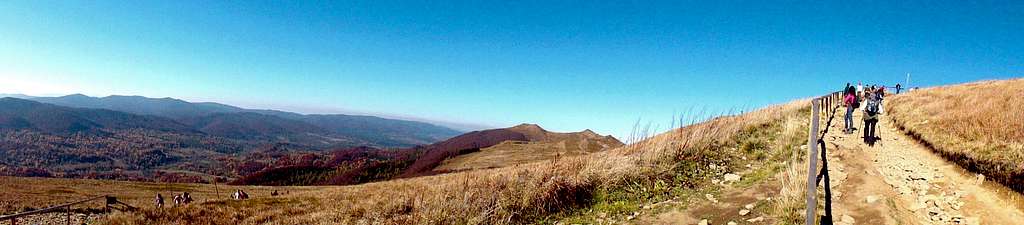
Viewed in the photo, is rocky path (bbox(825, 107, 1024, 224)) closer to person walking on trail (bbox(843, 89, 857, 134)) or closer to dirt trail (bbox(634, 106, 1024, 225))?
dirt trail (bbox(634, 106, 1024, 225))

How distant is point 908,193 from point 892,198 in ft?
3.45

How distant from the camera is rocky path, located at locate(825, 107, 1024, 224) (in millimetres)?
7359

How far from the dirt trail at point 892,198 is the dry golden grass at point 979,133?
39cm

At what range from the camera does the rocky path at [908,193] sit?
7.36 metres

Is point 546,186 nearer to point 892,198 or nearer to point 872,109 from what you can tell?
point 892,198

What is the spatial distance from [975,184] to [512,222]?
9.53 meters

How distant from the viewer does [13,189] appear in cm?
6631

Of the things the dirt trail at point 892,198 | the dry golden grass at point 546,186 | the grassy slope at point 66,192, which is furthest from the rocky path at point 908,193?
the grassy slope at point 66,192

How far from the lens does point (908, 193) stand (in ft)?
28.5

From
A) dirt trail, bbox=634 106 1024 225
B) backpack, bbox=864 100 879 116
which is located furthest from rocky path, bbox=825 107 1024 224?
backpack, bbox=864 100 879 116

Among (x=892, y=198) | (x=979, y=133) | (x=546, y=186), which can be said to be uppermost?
(x=979, y=133)

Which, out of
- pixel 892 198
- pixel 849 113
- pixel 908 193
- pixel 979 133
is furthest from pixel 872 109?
pixel 892 198

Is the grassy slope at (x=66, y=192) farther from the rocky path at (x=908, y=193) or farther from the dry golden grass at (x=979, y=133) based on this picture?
the dry golden grass at (x=979, y=133)

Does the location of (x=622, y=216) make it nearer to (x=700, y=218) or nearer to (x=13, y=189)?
(x=700, y=218)
